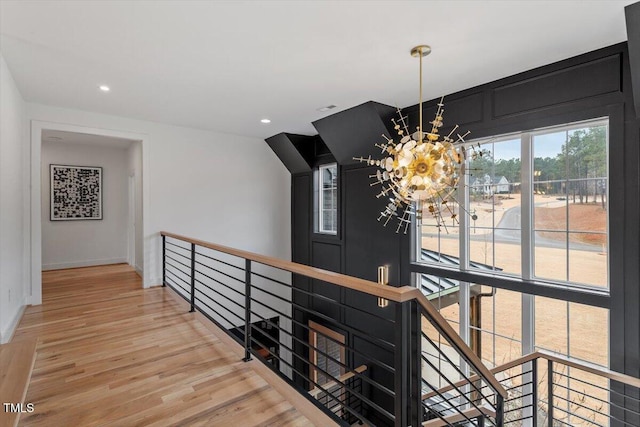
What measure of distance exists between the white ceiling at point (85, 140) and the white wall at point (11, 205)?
5.28 ft

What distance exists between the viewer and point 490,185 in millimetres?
3529

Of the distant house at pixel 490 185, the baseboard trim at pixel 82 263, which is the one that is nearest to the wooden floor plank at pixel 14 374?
the distant house at pixel 490 185

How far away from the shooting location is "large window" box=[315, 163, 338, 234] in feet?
18.5

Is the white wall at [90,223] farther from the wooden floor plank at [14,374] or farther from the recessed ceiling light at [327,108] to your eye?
the wooden floor plank at [14,374]

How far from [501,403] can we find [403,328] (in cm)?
147

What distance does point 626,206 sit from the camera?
2.54 m

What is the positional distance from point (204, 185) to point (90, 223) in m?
2.89

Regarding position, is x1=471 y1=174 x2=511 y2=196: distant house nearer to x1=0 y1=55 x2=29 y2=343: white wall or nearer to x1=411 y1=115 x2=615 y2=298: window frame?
x1=411 y1=115 x2=615 y2=298: window frame

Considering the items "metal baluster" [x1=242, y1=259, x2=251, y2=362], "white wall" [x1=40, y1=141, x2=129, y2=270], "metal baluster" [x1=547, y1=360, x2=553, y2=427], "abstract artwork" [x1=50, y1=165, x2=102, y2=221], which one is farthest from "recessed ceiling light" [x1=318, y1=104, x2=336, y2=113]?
"abstract artwork" [x1=50, y1=165, x2=102, y2=221]

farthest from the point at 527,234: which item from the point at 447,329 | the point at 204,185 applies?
the point at 204,185

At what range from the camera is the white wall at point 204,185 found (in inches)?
185

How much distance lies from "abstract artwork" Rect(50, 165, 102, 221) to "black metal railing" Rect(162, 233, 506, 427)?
2.58 metres

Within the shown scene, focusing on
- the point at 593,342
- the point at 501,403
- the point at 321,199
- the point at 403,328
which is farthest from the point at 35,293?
the point at 593,342

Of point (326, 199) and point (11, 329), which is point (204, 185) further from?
point (11, 329)
